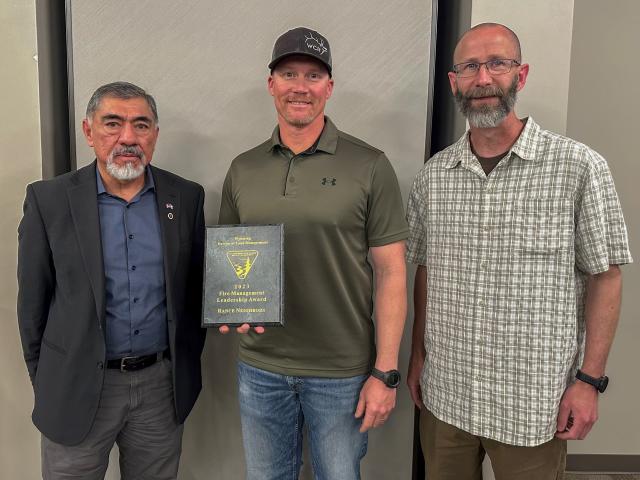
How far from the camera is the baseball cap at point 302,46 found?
4.82 ft

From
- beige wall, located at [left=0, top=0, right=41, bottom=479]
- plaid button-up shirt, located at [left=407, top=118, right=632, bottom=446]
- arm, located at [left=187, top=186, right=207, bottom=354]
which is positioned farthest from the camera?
beige wall, located at [left=0, top=0, right=41, bottom=479]

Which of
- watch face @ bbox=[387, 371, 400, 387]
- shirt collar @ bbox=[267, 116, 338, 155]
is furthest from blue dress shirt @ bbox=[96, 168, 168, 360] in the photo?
watch face @ bbox=[387, 371, 400, 387]

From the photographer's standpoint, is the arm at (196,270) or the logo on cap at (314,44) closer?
the logo on cap at (314,44)

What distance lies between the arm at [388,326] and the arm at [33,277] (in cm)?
104

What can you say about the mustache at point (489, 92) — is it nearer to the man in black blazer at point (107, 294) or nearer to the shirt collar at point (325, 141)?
the shirt collar at point (325, 141)

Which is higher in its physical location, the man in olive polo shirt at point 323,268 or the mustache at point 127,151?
the mustache at point 127,151

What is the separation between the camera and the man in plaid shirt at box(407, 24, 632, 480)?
1.36m

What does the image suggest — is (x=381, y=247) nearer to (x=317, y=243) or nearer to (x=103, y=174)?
(x=317, y=243)

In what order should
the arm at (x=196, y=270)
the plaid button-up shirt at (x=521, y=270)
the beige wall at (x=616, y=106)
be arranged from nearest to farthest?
the plaid button-up shirt at (x=521, y=270), the arm at (x=196, y=270), the beige wall at (x=616, y=106)

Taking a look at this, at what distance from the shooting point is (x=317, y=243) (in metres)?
1.51

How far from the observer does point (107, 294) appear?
151 cm

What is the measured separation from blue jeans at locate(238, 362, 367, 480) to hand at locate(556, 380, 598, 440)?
1.96 feet

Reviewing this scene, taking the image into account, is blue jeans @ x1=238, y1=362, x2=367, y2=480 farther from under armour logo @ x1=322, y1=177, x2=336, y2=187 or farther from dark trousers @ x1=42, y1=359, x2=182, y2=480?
under armour logo @ x1=322, y1=177, x2=336, y2=187

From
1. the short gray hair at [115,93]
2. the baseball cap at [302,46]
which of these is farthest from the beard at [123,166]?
the baseball cap at [302,46]
